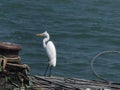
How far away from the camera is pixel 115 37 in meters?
23.8

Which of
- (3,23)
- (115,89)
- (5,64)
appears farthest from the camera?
(3,23)

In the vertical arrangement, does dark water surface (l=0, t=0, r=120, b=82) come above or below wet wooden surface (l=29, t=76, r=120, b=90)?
above

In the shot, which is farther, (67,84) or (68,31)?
(68,31)

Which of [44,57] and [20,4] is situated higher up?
[20,4]

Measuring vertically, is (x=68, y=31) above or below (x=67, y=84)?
above

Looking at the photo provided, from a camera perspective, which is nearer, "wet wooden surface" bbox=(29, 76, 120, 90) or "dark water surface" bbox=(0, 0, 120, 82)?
"wet wooden surface" bbox=(29, 76, 120, 90)

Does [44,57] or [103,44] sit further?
[103,44]

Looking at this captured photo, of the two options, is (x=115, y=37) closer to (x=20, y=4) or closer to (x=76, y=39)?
(x=76, y=39)

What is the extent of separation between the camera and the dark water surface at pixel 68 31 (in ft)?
63.5

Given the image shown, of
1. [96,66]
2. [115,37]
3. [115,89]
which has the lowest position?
[115,89]

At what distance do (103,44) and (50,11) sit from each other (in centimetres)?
→ 357

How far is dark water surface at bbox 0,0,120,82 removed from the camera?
19344 mm

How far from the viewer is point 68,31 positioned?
Answer: 78.6 ft

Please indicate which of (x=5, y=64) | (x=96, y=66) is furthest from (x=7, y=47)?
(x=96, y=66)
